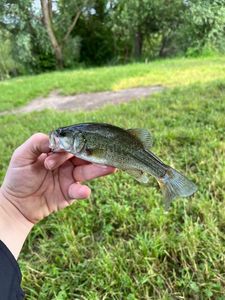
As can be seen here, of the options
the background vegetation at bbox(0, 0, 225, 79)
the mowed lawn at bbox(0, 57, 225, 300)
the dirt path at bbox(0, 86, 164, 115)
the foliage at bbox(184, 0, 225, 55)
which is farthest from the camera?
the background vegetation at bbox(0, 0, 225, 79)

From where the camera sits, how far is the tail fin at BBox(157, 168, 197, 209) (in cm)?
114

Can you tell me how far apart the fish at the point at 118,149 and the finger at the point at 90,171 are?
214mm

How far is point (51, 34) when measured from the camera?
1217 cm

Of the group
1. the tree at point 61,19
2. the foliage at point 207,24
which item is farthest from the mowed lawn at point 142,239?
the tree at point 61,19

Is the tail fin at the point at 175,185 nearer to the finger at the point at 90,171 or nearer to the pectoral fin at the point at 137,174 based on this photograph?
the pectoral fin at the point at 137,174

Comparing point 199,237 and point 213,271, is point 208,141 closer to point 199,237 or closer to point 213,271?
point 199,237

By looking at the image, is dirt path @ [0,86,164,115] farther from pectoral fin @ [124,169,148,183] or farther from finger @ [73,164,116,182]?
pectoral fin @ [124,169,148,183]

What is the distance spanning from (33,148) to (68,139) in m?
0.28

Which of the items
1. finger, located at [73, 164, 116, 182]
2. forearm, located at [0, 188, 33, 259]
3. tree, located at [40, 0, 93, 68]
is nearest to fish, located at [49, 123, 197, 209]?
finger, located at [73, 164, 116, 182]

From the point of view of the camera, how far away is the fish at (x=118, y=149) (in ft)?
3.43

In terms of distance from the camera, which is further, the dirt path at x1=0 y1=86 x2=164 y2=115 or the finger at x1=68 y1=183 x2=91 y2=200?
the dirt path at x1=0 y1=86 x2=164 y2=115

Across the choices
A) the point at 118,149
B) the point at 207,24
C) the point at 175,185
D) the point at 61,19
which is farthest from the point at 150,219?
the point at 61,19

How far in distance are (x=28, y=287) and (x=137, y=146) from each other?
1174 mm

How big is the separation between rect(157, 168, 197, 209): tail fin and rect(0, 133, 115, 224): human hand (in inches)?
7.9
